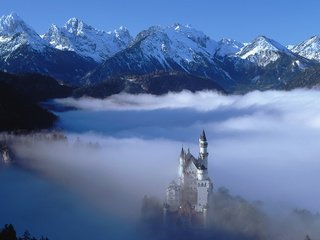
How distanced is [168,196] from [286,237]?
131 ft

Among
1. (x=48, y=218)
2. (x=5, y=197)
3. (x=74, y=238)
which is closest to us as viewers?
(x=74, y=238)

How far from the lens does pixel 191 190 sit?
176 metres

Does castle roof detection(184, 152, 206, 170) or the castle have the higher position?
castle roof detection(184, 152, 206, 170)

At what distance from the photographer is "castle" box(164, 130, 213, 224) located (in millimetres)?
172875

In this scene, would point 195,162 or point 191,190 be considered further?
point 191,190

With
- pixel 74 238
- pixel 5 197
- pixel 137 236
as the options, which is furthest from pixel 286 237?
pixel 5 197

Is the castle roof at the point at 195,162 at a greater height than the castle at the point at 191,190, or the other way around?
the castle roof at the point at 195,162

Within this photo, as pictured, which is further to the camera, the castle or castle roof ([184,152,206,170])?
the castle

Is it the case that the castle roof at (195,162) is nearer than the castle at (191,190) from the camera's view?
Yes

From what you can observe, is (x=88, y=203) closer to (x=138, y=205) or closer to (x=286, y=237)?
(x=138, y=205)

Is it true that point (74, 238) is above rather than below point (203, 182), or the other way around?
below

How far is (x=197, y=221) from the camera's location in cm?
17250

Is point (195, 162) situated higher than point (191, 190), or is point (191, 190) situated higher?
point (195, 162)

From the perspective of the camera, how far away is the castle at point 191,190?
172875 mm
